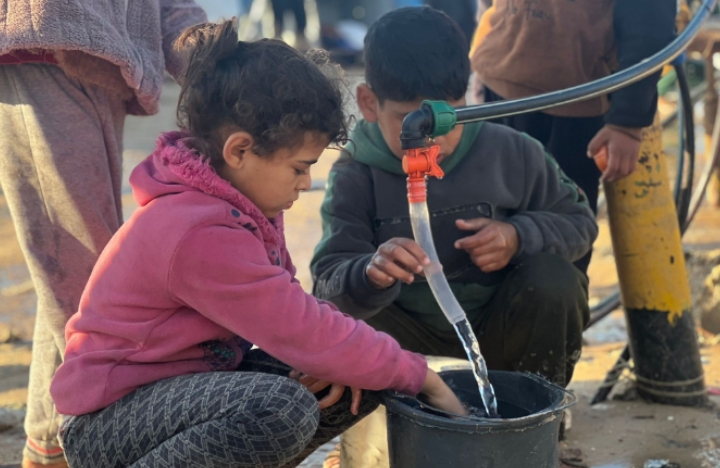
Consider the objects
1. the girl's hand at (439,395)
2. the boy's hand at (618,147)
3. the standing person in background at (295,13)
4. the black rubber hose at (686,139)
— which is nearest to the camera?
the girl's hand at (439,395)

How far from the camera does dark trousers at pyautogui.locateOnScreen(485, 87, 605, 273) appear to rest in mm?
2879

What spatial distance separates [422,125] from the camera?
69.4 inches

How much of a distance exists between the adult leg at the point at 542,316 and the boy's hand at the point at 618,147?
41cm

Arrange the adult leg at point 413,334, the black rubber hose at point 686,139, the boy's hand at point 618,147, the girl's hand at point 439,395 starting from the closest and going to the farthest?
the girl's hand at point 439,395, the adult leg at point 413,334, the boy's hand at point 618,147, the black rubber hose at point 686,139

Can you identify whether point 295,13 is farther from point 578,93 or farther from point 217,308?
point 217,308

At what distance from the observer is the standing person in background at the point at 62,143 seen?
7.13 ft

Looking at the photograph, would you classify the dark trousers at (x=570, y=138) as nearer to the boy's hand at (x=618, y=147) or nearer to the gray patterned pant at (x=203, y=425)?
the boy's hand at (x=618, y=147)

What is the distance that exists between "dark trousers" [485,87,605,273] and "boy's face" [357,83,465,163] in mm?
639

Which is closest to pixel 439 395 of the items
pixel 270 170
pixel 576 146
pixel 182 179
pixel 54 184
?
pixel 270 170

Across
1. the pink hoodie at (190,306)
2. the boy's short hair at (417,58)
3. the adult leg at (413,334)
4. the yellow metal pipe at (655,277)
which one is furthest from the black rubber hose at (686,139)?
the pink hoodie at (190,306)

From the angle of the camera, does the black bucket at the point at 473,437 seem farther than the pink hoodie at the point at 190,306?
No

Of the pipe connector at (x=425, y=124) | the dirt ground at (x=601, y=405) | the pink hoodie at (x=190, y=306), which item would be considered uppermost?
the pipe connector at (x=425, y=124)

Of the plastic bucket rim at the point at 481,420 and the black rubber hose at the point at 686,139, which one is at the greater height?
the black rubber hose at the point at 686,139

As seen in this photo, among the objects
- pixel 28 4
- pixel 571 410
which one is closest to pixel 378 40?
pixel 28 4
